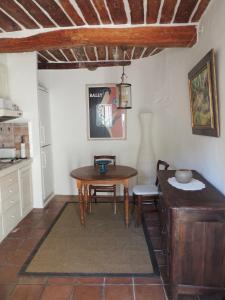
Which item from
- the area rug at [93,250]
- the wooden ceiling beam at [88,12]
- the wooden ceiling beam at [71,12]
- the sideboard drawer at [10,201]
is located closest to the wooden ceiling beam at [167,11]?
the wooden ceiling beam at [88,12]

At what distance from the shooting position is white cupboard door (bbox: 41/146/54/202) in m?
3.97

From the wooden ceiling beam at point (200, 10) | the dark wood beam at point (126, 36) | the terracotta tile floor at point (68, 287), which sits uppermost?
the wooden ceiling beam at point (200, 10)

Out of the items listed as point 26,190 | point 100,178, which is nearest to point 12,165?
point 26,190

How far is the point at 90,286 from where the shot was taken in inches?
81.6

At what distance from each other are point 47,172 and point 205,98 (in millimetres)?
2937

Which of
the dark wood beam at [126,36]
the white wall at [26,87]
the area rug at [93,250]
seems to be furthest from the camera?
the white wall at [26,87]

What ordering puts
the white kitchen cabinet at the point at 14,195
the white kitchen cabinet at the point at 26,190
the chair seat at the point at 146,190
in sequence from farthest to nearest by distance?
the white kitchen cabinet at the point at 26,190
the chair seat at the point at 146,190
the white kitchen cabinet at the point at 14,195

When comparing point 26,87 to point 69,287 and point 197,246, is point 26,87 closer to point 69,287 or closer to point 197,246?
point 69,287

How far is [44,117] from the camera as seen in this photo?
406 cm

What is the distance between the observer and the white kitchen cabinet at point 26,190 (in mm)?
3426

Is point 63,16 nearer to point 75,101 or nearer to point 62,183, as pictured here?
point 75,101

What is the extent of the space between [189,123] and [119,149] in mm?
1734

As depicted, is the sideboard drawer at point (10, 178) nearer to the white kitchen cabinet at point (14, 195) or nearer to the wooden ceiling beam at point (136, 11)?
the white kitchen cabinet at point (14, 195)

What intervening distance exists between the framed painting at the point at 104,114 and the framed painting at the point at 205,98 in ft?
6.06
